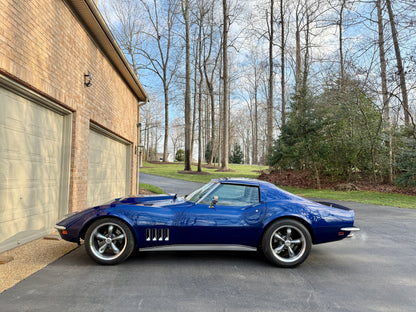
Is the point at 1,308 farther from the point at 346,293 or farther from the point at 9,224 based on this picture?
the point at 346,293

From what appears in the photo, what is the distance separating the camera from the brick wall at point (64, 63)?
3942 millimetres

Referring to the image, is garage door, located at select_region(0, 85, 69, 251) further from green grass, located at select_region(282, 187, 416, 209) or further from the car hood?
green grass, located at select_region(282, 187, 416, 209)

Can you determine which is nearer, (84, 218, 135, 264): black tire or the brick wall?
(84, 218, 135, 264): black tire

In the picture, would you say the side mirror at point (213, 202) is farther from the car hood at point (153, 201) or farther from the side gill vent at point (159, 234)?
the side gill vent at point (159, 234)

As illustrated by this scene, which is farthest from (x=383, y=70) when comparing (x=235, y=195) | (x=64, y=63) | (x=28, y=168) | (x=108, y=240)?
(x=28, y=168)

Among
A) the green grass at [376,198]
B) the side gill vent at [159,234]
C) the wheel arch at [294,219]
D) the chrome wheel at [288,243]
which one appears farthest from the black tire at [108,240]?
the green grass at [376,198]

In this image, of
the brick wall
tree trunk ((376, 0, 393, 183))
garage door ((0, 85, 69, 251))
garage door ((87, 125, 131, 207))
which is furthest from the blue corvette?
tree trunk ((376, 0, 393, 183))

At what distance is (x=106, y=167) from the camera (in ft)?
28.5

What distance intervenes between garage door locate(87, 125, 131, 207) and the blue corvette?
3883 mm

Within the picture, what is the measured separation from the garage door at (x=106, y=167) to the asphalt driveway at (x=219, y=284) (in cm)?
347

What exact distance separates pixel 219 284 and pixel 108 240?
1562 millimetres

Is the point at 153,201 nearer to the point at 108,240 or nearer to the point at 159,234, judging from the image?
the point at 159,234

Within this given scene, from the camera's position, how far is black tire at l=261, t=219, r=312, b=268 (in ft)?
12.1

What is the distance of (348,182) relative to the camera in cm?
1648
